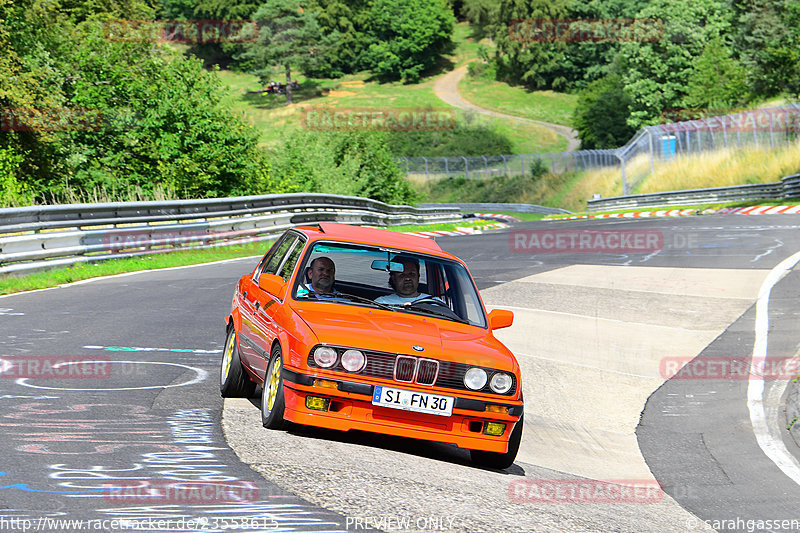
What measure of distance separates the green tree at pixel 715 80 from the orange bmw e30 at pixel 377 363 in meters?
72.5

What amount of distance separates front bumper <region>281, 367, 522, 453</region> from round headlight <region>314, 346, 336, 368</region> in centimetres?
10

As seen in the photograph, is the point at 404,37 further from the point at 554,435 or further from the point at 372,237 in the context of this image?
the point at 372,237

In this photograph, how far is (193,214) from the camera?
2130 centimetres

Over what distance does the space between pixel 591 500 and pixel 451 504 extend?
133 cm

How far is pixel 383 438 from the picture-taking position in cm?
715

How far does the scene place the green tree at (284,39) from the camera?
5002 inches

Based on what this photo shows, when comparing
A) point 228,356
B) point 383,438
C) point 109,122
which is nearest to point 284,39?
point 109,122

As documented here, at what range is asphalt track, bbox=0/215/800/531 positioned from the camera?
494cm

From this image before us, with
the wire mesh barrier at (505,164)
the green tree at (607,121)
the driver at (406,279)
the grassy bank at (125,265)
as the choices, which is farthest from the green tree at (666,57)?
the driver at (406,279)

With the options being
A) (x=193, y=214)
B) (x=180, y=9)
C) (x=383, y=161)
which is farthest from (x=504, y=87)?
(x=193, y=214)

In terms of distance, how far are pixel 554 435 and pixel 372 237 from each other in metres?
2.58

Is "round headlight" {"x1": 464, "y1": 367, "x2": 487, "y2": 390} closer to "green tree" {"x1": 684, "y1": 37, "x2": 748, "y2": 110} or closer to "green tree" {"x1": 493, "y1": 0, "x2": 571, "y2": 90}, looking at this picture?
"green tree" {"x1": 684, "y1": 37, "x2": 748, "y2": 110}

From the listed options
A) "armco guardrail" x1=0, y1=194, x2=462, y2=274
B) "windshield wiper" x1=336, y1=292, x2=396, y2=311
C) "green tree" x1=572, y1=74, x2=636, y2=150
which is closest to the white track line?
"windshield wiper" x1=336, y1=292, x2=396, y2=311

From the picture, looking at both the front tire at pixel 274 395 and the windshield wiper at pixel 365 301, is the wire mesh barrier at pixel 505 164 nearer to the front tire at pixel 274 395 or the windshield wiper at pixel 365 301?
the windshield wiper at pixel 365 301
